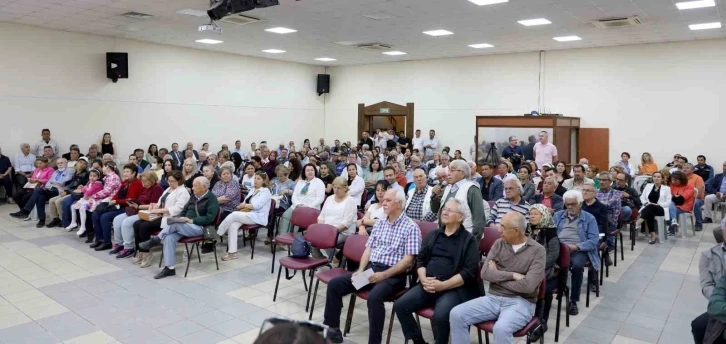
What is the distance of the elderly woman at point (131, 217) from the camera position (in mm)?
6547

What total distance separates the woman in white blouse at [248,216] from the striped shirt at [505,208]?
287 centimetres

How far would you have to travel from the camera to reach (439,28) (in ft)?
34.3

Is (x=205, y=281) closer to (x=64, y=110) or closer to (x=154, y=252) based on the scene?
(x=154, y=252)

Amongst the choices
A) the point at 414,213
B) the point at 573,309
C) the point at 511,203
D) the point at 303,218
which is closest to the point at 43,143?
the point at 303,218

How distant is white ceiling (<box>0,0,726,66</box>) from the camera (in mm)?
8453

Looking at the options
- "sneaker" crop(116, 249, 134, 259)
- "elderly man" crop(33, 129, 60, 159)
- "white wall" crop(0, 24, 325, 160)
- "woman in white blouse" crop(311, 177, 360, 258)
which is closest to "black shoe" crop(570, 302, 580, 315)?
"woman in white blouse" crop(311, 177, 360, 258)

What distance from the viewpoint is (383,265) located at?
4168mm

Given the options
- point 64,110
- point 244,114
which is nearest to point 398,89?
point 244,114

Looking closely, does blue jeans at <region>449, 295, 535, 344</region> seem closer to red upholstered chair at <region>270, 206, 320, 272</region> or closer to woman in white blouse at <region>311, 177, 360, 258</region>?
woman in white blouse at <region>311, 177, 360, 258</region>

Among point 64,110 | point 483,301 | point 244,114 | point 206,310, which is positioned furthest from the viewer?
point 244,114

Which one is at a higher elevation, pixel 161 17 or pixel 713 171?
pixel 161 17

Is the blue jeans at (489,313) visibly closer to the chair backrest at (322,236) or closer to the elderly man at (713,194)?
the chair backrest at (322,236)

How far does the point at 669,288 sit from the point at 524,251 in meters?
2.96

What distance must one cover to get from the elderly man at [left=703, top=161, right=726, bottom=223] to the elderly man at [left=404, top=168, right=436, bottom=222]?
22.0 ft
